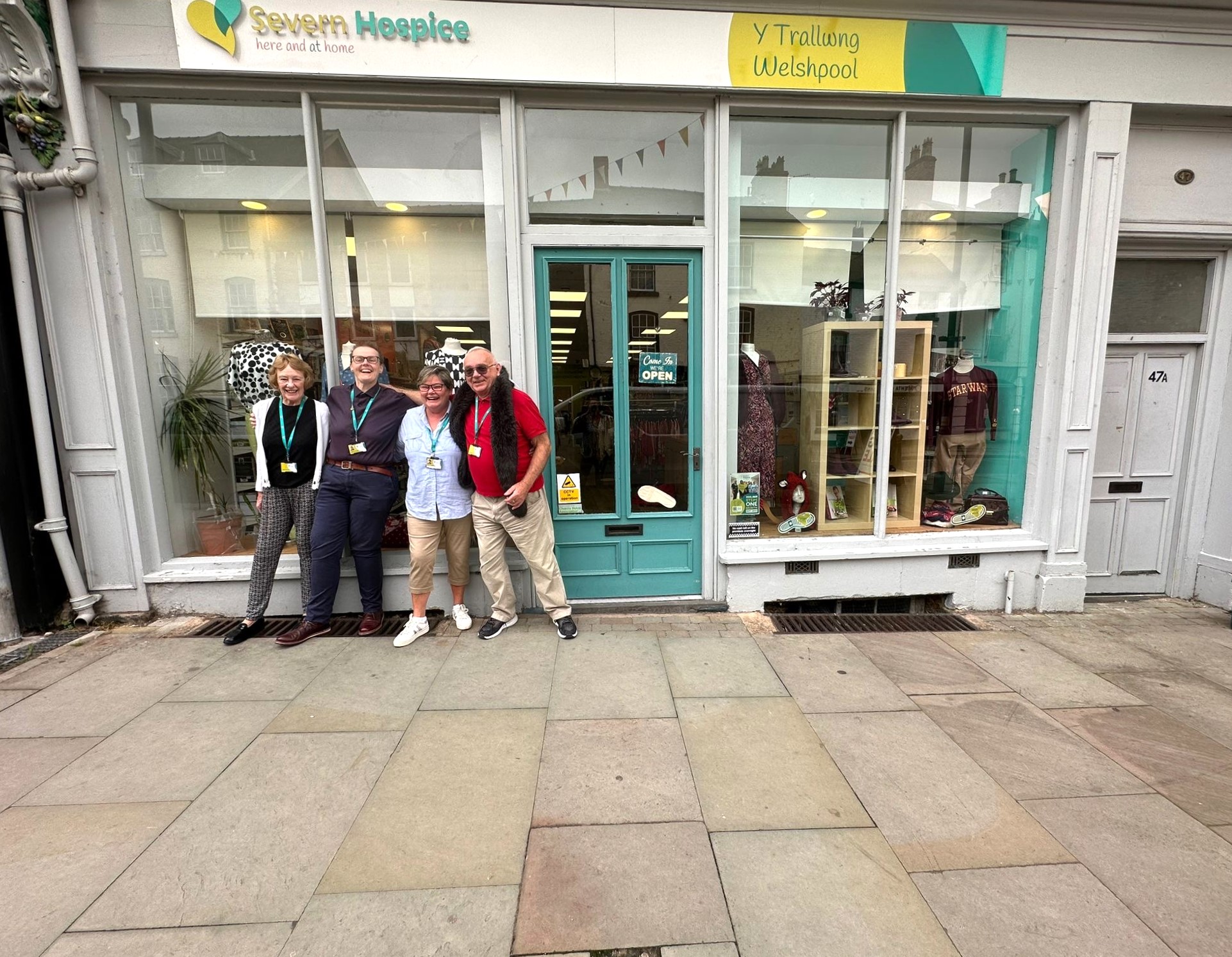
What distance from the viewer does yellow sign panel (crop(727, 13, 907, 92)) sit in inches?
156

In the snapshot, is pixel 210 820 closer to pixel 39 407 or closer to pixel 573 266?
pixel 39 407

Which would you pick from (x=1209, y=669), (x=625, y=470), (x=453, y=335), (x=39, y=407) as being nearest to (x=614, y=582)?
(x=625, y=470)

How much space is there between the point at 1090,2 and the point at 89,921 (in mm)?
7656

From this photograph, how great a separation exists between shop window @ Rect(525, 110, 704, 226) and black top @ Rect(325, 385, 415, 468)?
6.11 ft

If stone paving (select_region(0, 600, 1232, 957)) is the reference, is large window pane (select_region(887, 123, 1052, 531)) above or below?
above

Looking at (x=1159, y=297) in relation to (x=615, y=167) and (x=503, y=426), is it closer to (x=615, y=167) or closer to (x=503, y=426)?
(x=615, y=167)

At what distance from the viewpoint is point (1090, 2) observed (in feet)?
13.1

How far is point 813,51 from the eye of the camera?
13.2 feet

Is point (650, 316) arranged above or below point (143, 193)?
below

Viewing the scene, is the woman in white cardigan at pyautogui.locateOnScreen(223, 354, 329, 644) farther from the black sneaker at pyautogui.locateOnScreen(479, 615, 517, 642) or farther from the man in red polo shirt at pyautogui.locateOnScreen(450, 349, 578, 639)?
the black sneaker at pyautogui.locateOnScreen(479, 615, 517, 642)

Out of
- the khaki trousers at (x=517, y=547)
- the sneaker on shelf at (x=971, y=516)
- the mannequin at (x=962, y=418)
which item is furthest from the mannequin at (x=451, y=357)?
the sneaker on shelf at (x=971, y=516)

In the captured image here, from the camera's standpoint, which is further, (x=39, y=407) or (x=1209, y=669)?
(x=39, y=407)

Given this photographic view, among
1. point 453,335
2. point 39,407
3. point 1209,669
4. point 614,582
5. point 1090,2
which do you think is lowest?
point 1209,669

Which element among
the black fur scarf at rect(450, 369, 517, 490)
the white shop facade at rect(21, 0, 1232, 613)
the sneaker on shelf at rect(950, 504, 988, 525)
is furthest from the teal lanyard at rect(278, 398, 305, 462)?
the sneaker on shelf at rect(950, 504, 988, 525)
